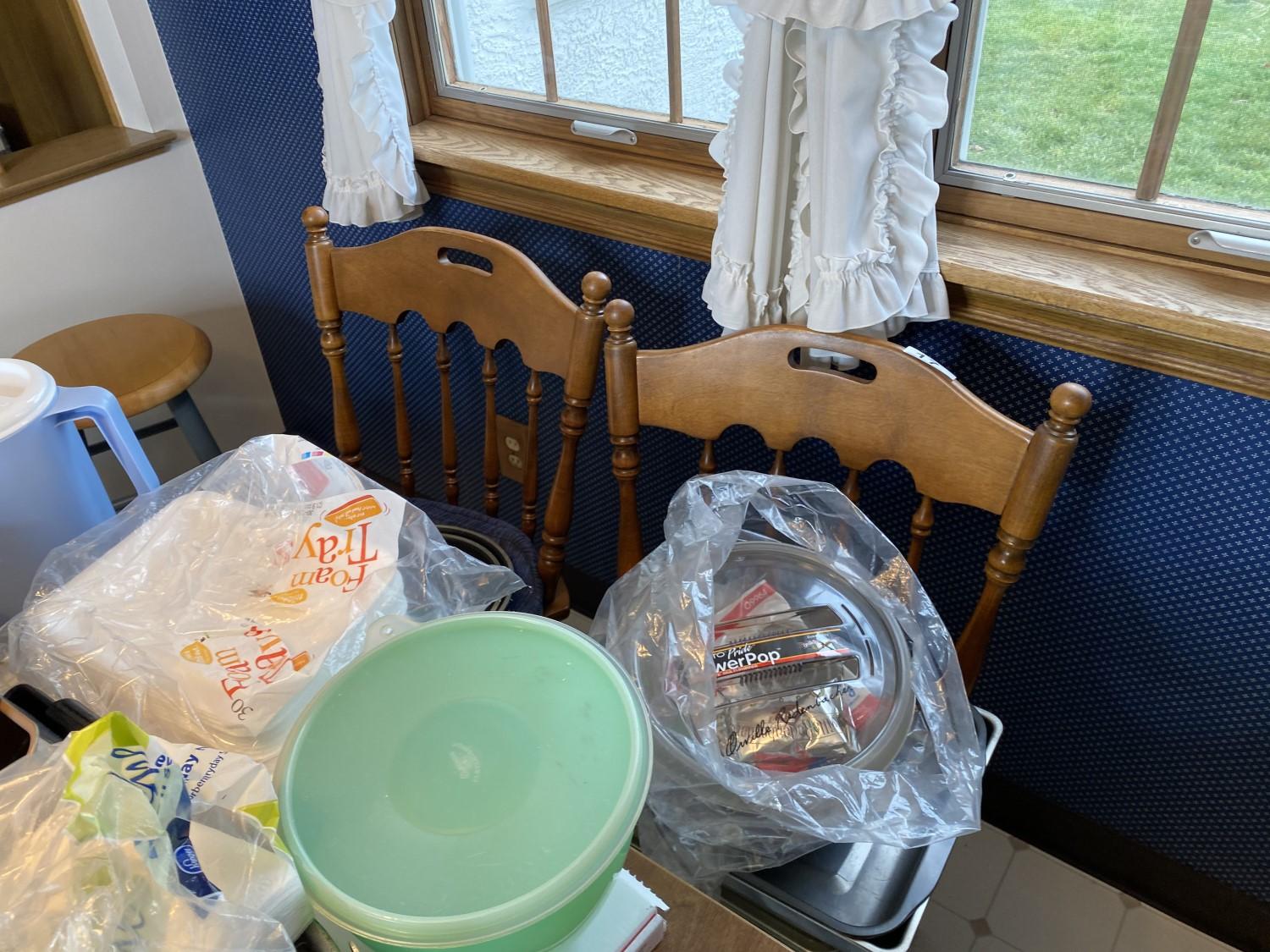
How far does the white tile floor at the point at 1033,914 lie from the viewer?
140 centimetres

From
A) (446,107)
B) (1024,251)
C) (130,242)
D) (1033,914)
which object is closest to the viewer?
(1024,251)

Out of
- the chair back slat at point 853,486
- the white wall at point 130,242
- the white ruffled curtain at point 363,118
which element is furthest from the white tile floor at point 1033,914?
the white wall at point 130,242

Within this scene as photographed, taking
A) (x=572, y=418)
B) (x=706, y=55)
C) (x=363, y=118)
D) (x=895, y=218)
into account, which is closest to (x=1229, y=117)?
(x=895, y=218)

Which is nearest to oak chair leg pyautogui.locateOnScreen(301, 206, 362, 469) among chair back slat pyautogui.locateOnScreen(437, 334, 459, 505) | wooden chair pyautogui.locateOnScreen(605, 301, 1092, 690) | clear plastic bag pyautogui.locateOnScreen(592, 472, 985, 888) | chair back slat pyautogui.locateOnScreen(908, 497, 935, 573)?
chair back slat pyautogui.locateOnScreen(437, 334, 459, 505)

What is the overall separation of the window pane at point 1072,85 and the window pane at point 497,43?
27.6 inches

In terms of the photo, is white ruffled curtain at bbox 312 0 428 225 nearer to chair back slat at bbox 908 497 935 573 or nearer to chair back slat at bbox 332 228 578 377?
chair back slat at bbox 332 228 578 377

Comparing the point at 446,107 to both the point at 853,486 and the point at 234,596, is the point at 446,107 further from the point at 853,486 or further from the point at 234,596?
the point at 234,596

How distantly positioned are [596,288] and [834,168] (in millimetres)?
286

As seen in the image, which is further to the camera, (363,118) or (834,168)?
(363,118)

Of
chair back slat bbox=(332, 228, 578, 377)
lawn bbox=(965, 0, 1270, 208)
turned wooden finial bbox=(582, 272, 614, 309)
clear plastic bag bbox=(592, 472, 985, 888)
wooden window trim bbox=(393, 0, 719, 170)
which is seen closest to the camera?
clear plastic bag bbox=(592, 472, 985, 888)

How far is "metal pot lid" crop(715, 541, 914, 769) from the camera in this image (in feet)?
2.49

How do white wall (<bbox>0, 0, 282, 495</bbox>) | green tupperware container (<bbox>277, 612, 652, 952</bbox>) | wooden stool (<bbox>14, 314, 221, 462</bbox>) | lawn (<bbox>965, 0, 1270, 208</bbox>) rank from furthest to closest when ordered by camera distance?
white wall (<bbox>0, 0, 282, 495</bbox>)
wooden stool (<bbox>14, 314, 221, 462</bbox>)
lawn (<bbox>965, 0, 1270, 208</bbox>)
green tupperware container (<bbox>277, 612, 652, 952</bbox>)

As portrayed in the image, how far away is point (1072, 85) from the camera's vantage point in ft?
3.37

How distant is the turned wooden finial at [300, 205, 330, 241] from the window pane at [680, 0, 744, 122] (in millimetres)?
525
